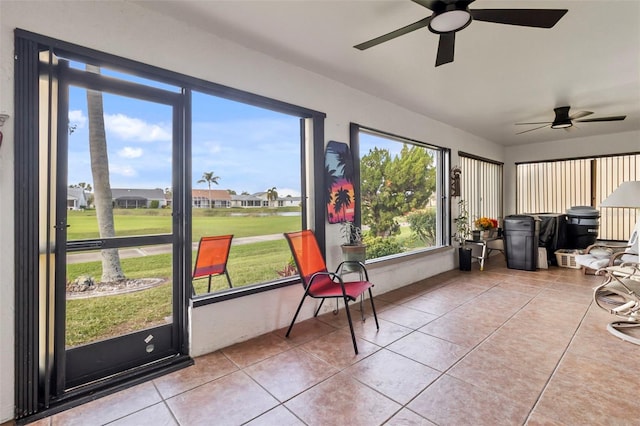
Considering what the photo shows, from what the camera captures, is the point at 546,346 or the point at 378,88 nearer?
the point at 546,346

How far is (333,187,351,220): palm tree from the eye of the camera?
340 centimetres

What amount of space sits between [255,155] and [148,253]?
4.98 feet

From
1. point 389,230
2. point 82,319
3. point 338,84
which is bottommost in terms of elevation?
point 82,319

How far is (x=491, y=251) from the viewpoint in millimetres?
6840

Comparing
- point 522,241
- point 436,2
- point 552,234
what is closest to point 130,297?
point 436,2

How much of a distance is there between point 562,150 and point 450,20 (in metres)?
6.50

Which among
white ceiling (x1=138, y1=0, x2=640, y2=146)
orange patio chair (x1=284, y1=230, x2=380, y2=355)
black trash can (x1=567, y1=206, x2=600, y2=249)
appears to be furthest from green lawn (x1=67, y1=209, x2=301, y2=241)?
black trash can (x1=567, y1=206, x2=600, y2=249)

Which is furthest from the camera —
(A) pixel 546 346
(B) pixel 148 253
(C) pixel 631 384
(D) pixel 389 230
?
(D) pixel 389 230

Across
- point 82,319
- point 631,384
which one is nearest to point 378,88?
point 631,384

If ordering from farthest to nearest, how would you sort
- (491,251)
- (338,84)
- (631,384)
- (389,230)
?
1. (491,251)
2. (389,230)
3. (338,84)
4. (631,384)

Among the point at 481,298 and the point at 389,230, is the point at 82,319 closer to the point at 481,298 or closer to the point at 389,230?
the point at 481,298

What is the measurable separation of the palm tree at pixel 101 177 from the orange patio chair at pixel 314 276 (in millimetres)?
1364

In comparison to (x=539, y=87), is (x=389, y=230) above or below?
below

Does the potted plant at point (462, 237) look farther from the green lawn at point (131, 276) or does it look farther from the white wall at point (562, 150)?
the green lawn at point (131, 276)
